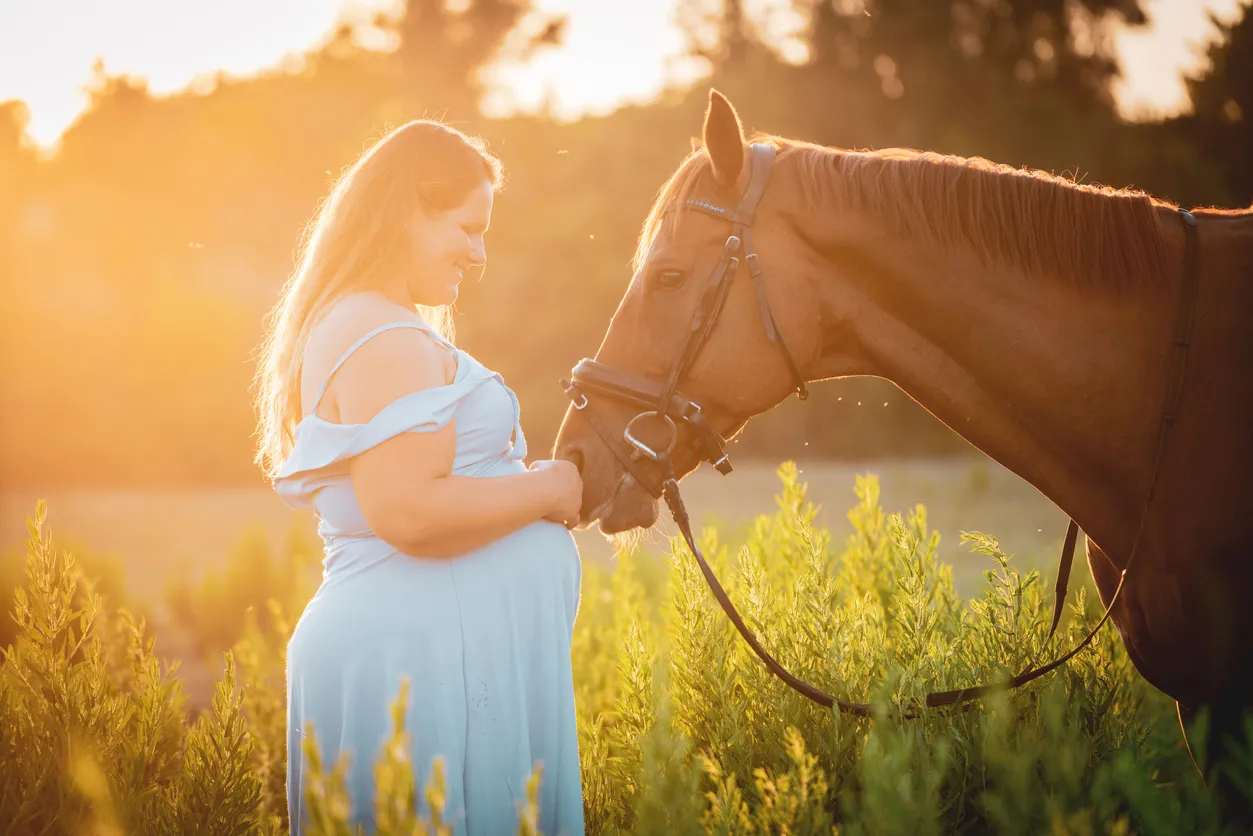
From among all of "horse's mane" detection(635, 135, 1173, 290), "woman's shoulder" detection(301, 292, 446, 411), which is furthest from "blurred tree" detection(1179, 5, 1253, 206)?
"woman's shoulder" detection(301, 292, 446, 411)

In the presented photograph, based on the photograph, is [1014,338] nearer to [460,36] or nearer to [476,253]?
[476,253]

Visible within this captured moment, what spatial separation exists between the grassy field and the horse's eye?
5398 millimetres

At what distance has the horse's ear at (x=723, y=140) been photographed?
241cm

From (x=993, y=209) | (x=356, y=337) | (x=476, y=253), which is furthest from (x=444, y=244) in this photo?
(x=993, y=209)

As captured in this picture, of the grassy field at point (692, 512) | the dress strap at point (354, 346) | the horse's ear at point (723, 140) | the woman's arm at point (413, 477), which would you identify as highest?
the grassy field at point (692, 512)

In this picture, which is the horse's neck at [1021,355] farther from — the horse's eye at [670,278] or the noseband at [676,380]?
the horse's eye at [670,278]

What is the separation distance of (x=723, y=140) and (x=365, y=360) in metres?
1.18

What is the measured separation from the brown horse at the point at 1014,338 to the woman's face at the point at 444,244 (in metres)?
0.49

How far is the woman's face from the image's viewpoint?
2.20m

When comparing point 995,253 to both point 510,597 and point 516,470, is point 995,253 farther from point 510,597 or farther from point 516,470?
point 510,597

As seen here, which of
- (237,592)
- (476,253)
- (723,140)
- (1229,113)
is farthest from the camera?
(1229,113)

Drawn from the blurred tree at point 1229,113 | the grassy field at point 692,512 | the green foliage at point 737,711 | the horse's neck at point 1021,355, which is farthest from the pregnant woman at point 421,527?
the blurred tree at point 1229,113

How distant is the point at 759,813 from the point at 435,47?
97.3 ft

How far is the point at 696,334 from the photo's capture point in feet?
8.17
